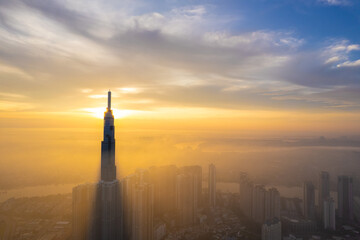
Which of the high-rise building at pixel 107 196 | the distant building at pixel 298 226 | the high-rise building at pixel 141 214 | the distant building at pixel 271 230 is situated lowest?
the distant building at pixel 298 226

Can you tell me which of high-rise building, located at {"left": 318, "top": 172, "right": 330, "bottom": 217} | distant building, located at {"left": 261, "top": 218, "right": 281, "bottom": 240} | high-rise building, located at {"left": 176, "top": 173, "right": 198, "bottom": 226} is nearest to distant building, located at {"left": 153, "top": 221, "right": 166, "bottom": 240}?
high-rise building, located at {"left": 176, "top": 173, "right": 198, "bottom": 226}

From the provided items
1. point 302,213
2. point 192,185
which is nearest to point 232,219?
point 192,185

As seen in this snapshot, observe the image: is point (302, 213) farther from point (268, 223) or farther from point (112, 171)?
point (112, 171)

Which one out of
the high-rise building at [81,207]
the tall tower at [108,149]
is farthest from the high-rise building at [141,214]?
the tall tower at [108,149]

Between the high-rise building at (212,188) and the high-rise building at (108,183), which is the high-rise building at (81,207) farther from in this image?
the high-rise building at (212,188)

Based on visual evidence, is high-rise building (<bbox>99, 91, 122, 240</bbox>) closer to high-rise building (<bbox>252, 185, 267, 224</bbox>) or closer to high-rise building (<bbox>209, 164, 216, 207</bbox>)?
high-rise building (<bbox>252, 185, 267, 224</bbox>)

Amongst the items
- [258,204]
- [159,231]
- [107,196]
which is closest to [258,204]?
[258,204]

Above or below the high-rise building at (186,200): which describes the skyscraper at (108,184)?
above
